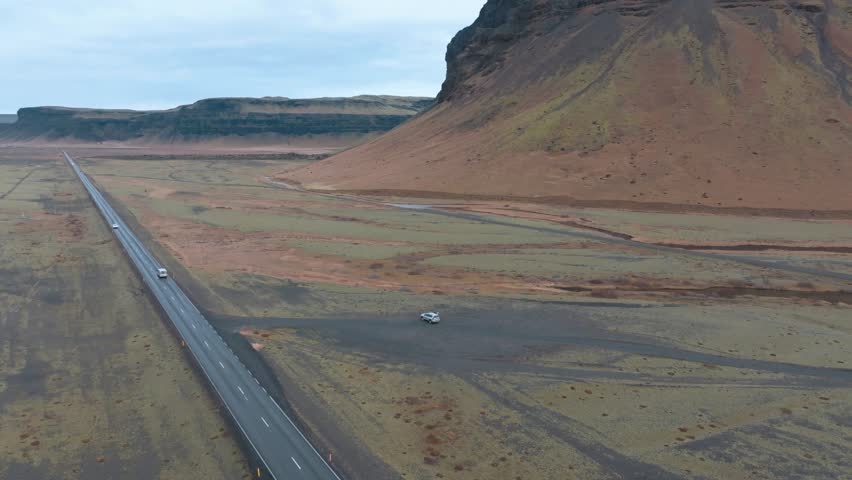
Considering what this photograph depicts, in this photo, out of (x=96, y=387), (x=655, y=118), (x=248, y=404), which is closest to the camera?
(x=248, y=404)

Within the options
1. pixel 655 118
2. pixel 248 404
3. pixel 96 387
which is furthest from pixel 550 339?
pixel 655 118

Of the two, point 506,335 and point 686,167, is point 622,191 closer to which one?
point 686,167

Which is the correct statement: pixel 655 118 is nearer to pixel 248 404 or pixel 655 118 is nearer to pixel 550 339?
pixel 550 339

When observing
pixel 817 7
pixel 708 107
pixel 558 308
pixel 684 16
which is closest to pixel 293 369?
pixel 558 308

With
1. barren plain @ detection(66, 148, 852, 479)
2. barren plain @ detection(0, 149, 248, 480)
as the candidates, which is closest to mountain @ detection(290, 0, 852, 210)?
barren plain @ detection(66, 148, 852, 479)

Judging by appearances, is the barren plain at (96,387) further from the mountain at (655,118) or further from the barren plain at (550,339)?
the mountain at (655,118)

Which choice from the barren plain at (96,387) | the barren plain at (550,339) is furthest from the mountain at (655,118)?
the barren plain at (96,387)
